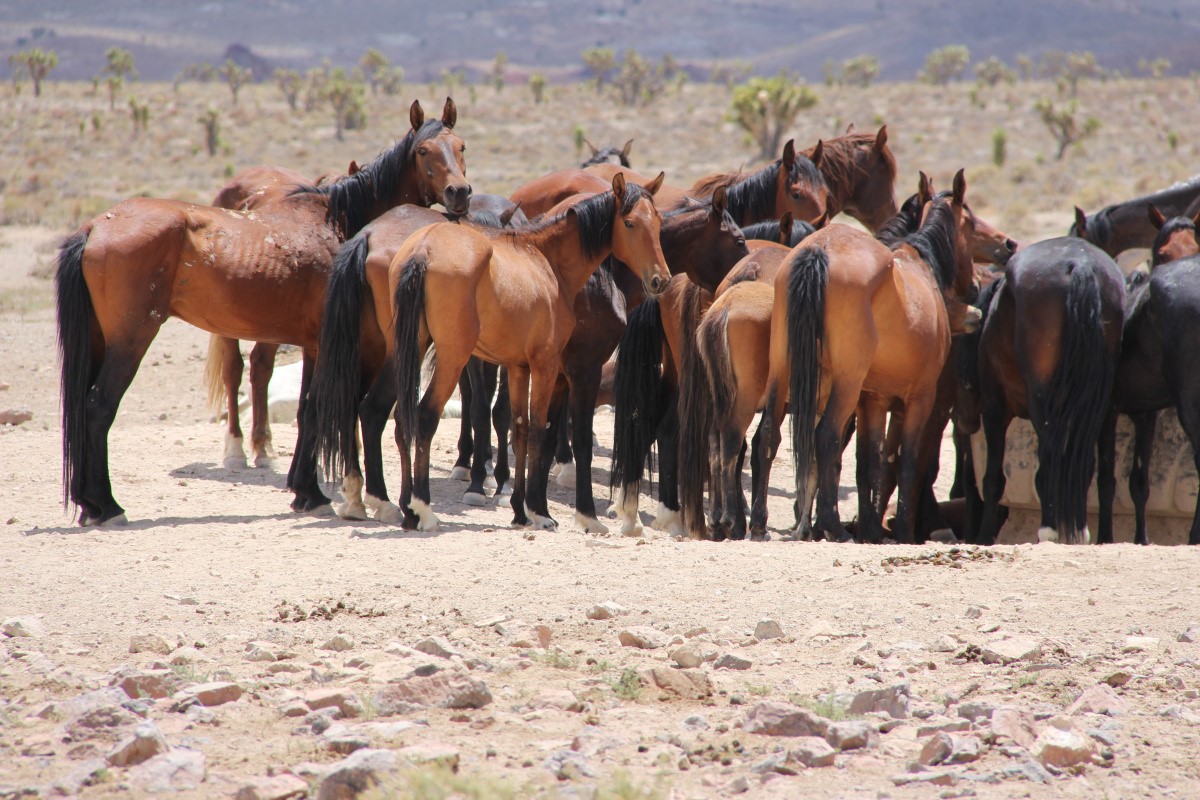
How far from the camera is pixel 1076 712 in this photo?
161 inches

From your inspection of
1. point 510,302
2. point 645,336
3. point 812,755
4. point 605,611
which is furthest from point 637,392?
point 812,755

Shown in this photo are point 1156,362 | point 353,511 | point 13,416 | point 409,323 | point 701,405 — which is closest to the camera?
point 409,323

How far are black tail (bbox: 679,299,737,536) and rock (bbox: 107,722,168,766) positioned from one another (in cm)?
417

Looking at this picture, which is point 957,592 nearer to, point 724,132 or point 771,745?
point 771,745

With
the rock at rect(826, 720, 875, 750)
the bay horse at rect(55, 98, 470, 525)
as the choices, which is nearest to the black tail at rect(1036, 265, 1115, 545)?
the bay horse at rect(55, 98, 470, 525)

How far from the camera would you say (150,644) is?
15.5ft

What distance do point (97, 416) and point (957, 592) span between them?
4615 mm

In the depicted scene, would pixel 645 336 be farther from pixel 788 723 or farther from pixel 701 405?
pixel 788 723

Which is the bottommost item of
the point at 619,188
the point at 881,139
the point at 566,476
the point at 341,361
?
the point at 566,476

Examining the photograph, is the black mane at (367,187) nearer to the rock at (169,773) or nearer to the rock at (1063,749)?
the rock at (169,773)

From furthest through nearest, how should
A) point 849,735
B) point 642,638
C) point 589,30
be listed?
1. point 589,30
2. point 642,638
3. point 849,735

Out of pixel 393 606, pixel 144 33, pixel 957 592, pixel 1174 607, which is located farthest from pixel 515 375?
pixel 144 33

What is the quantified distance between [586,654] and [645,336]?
406cm

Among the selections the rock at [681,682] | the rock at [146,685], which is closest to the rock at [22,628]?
the rock at [146,685]
